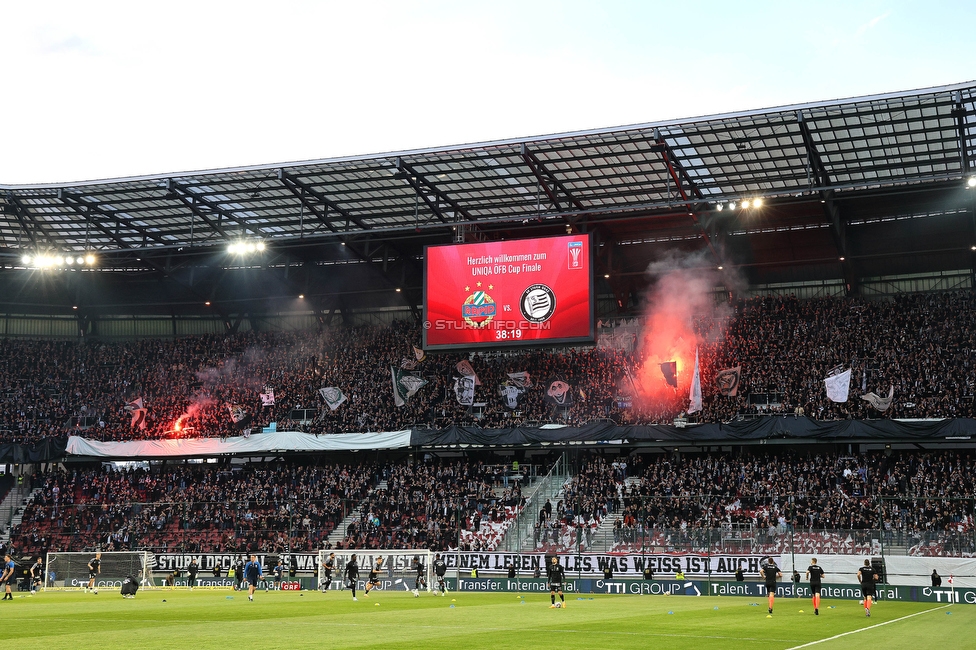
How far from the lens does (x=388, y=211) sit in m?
55.7

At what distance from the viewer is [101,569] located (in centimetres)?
4716

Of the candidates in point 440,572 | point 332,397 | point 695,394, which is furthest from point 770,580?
point 332,397

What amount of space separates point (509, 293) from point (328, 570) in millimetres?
15724

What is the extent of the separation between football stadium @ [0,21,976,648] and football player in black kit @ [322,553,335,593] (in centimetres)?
43

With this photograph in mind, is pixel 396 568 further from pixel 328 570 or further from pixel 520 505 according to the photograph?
pixel 520 505

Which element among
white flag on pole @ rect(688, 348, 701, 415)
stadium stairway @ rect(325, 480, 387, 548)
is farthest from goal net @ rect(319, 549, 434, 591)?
white flag on pole @ rect(688, 348, 701, 415)

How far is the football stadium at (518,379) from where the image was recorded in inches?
1670

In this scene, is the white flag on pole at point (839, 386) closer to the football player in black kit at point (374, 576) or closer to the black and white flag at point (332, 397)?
the football player in black kit at point (374, 576)

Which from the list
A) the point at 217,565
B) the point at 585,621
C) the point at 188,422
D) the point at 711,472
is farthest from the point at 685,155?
the point at 188,422

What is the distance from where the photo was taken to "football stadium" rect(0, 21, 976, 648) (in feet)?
139

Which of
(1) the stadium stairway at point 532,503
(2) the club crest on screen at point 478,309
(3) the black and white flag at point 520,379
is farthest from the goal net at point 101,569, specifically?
(3) the black and white flag at point 520,379

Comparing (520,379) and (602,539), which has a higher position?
(520,379)

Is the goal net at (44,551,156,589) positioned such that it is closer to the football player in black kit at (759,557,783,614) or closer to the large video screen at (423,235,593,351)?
the large video screen at (423,235,593,351)

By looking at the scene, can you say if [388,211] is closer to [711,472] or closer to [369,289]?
[369,289]
